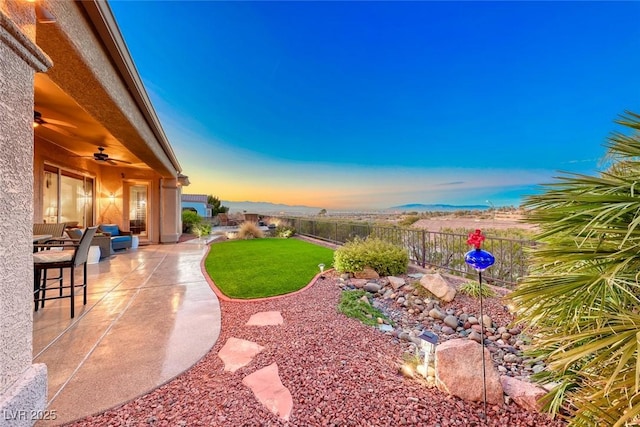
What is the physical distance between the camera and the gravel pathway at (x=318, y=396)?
5.65ft

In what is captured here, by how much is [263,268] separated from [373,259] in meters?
2.63

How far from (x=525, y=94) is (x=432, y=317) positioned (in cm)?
1211

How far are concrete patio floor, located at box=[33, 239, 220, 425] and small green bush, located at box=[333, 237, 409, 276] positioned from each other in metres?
2.68

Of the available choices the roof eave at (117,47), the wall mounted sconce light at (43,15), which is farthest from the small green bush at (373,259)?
the wall mounted sconce light at (43,15)

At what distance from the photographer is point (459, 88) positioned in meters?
12.2

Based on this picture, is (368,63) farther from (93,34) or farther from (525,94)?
(93,34)

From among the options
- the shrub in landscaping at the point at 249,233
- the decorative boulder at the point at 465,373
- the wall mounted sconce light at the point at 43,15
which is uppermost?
the wall mounted sconce light at the point at 43,15

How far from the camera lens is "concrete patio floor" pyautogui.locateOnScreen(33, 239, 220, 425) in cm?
200

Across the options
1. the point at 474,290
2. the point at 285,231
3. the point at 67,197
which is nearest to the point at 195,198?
the point at 285,231

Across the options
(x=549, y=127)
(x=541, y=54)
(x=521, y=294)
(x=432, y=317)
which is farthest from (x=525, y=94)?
(x=521, y=294)

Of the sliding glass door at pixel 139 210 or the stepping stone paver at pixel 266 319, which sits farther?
the sliding glass door at pixel 139 210

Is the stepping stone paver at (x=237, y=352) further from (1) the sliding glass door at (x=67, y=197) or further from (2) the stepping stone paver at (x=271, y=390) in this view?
(1) the sliding glass door at (x=67, y=197)

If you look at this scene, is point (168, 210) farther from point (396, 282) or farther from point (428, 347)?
point (428, 347)

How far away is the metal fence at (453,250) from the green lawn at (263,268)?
198cm
